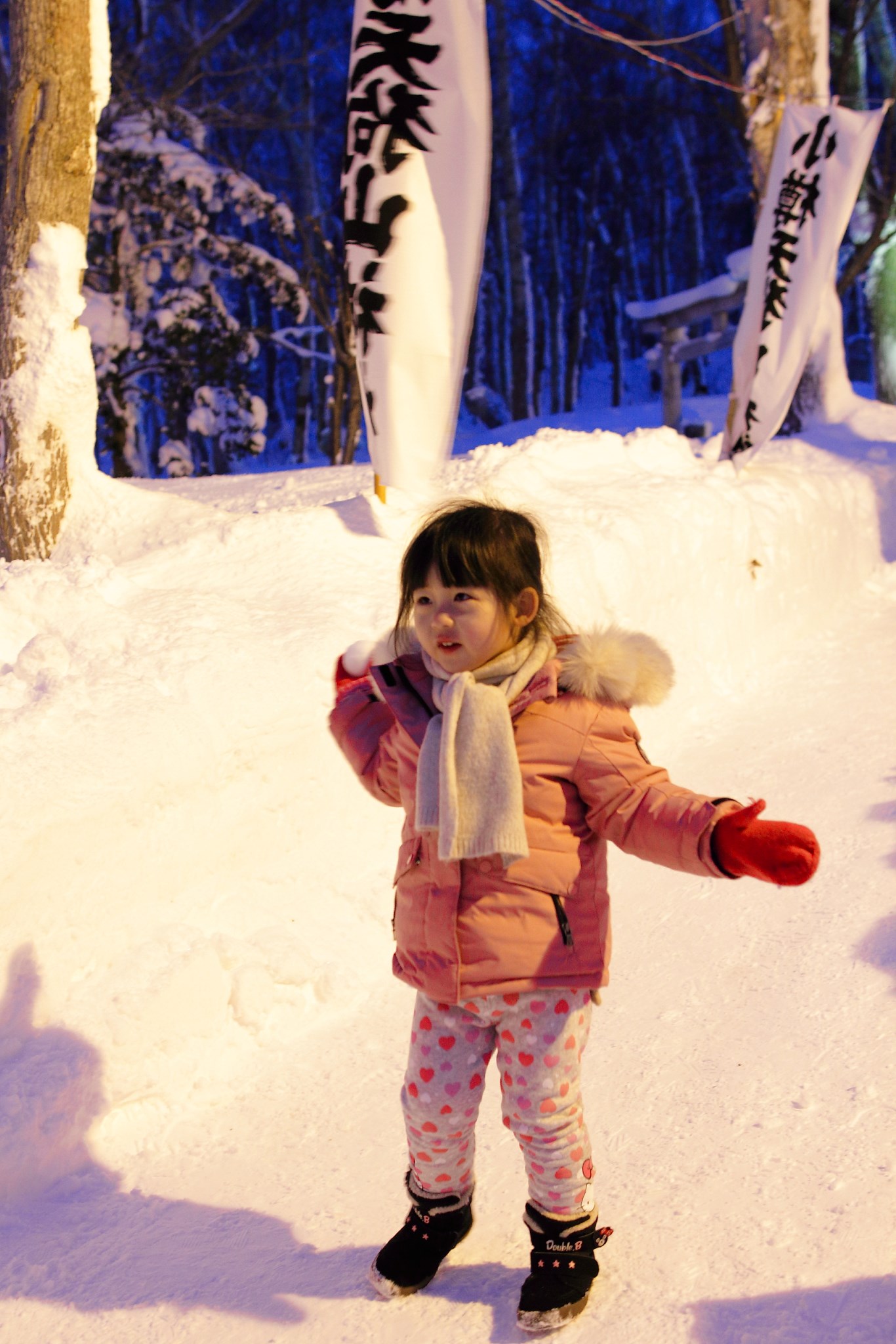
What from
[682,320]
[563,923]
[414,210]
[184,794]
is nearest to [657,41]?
[414,210]

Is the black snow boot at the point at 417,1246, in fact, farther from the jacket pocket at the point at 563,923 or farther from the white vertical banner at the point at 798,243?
the white vertical banner at the point at 798,243

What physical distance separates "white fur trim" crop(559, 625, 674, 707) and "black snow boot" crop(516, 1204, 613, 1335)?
2.69ft

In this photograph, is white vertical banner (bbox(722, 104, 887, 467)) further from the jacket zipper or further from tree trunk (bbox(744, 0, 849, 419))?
the jacket zipper

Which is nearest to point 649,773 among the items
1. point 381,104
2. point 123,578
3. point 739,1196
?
point 739,1196

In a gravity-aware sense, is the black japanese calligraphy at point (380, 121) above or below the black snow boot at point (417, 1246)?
above

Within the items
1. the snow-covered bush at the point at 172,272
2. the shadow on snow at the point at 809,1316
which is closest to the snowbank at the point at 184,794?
the shadow on snow at the point at 809,1316

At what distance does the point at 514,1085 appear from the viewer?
1.70 metres

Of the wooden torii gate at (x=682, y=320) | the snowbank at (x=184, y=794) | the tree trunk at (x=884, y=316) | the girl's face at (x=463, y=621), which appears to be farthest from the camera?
the wooden torii gate at (x=682, y=320)

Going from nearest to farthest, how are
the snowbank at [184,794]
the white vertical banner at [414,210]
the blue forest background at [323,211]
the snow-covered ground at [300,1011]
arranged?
the snow-covered ground at [300,1011] → the snowbank at [184,794] → the white vertical banner at [414,210] → the blue forest background at [323,211]

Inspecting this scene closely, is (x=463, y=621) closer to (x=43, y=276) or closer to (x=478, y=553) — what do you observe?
(x=478, y=553)

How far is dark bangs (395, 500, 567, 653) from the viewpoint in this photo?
66.9 inches

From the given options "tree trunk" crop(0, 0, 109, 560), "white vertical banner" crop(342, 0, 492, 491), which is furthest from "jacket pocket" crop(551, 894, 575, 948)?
"tree trunk" crop(0, 0, 109, 560)

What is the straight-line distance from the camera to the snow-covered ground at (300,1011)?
1836mm

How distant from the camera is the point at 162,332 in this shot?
1152 cm
